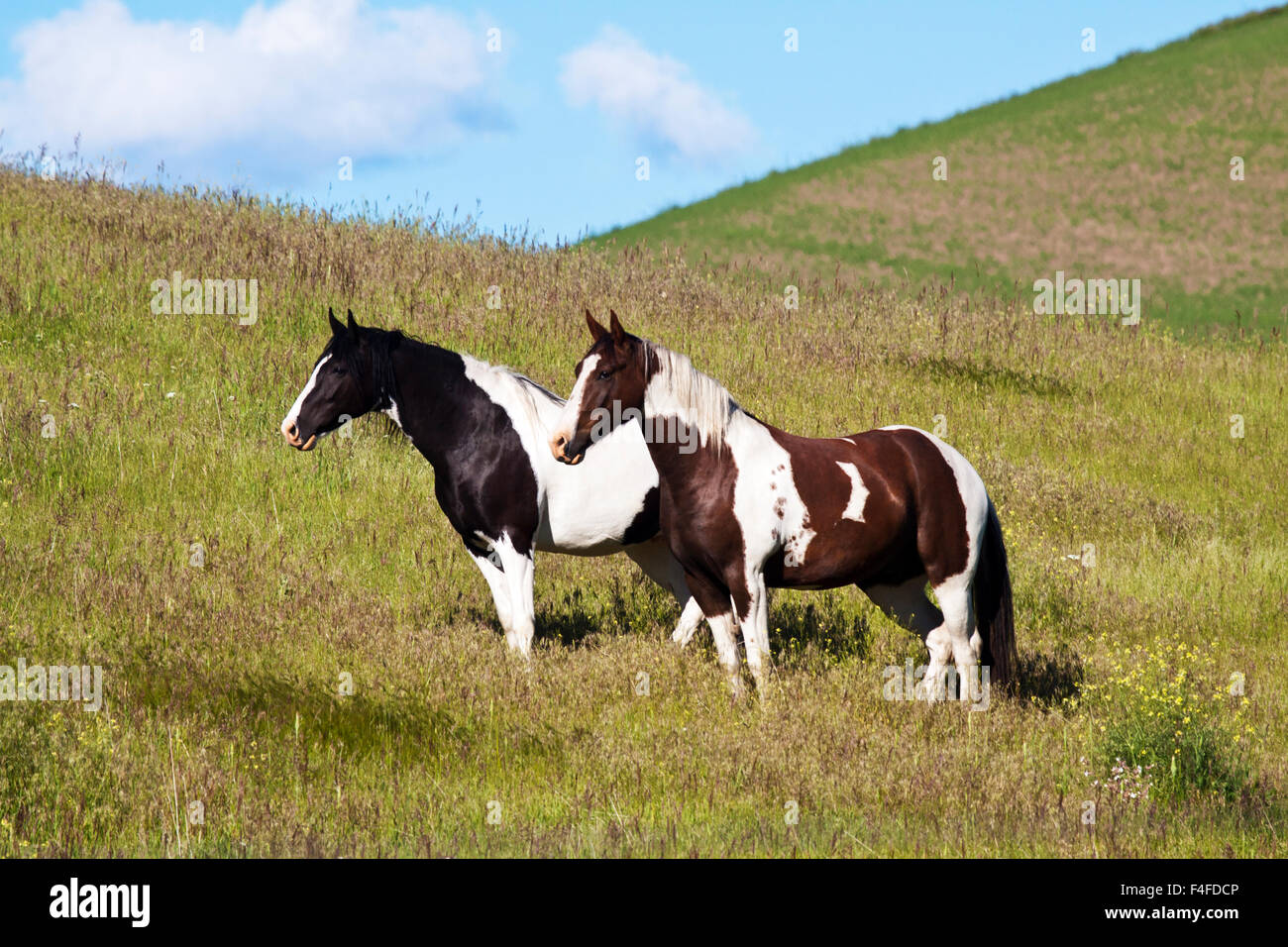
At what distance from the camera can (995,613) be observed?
732cm

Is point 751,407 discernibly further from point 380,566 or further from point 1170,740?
point 1170,740

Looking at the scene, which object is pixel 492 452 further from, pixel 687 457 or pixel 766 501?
pixel 766 501

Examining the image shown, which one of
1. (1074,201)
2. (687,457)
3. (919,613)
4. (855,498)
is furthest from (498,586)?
(1074,201)

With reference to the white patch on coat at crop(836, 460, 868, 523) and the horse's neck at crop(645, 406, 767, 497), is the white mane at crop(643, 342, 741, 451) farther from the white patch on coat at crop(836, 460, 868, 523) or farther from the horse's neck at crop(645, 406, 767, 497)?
the white patch on coat at crop(836, 460, 868, 523)

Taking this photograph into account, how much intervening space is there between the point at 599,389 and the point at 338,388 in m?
1.96

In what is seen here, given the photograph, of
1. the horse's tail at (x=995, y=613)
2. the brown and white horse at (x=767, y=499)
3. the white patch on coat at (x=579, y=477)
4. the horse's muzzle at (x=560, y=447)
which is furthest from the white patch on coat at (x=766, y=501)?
the horse's tail at (x=995, y=613)

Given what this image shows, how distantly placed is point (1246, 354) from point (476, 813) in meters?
16.8

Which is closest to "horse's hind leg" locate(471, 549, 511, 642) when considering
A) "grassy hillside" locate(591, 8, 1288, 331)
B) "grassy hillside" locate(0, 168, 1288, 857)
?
"grassy hillside" locate(0, 168, 1288, 857)

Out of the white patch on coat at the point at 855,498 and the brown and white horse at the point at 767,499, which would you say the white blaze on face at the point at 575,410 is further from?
the white patch on coat at the point at 855,498

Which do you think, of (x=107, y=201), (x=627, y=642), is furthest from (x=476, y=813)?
(x=107, y=201)

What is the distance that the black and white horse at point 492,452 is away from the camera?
7.48 meters

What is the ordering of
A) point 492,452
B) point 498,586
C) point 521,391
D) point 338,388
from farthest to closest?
point 521,391, point 498,586, point 492,452, point 338,388

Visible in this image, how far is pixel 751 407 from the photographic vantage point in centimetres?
1336

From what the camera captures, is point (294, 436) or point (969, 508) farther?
point (294, 436)
